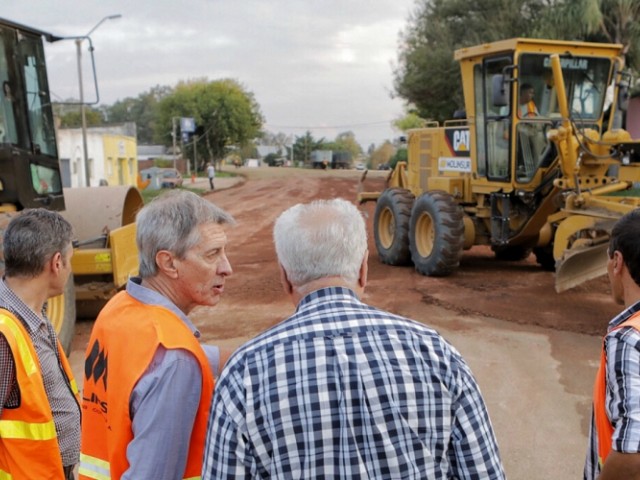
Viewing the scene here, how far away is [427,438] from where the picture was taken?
5.13 feet

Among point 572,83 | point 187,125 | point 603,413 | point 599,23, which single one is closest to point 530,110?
point 572,83

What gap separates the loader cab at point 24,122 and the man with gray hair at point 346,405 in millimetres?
4956

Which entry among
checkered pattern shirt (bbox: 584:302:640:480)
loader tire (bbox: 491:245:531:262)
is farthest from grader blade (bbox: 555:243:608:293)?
checkered pattern shirt (bbox: 584:302:640:480)

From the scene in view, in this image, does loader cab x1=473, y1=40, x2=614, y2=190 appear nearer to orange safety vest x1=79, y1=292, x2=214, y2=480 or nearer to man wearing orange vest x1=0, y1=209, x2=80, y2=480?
man wearing orange vest x1=0, y1=209, x2=80, y2=480

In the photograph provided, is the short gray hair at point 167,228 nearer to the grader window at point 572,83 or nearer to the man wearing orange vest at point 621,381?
the man wearing orange vest at point 621,381

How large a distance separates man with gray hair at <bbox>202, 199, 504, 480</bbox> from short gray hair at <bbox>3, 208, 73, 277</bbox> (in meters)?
1.30

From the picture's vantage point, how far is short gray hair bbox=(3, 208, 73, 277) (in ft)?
8.27

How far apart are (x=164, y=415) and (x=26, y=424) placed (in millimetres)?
845

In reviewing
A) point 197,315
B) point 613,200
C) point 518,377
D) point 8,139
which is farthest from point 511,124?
point 8,139

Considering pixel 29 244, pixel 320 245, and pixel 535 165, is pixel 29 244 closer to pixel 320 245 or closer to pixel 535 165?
pixel 320 245

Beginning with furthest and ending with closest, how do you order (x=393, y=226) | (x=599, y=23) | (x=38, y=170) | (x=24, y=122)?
1. (x=599, y=23)
2. (x=393, y=226)
3. (x=38, y=170)
4. (x=24, y=122)

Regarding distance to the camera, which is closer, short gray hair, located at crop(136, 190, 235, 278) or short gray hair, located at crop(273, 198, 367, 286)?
short gray hair, located at crop(273, 198, 367, 286)

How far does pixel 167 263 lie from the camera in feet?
6.75

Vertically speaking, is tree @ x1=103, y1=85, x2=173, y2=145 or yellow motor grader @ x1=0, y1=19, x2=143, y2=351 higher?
tree @ x1=103, y1=85, x2=173, y2=145
